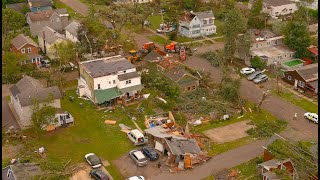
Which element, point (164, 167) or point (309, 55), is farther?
point (309, 55)

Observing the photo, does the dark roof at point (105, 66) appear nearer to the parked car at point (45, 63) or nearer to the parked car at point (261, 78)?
the parked car at point (45, 63)

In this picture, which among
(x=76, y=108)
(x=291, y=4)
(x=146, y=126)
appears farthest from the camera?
(x=291, y=4)

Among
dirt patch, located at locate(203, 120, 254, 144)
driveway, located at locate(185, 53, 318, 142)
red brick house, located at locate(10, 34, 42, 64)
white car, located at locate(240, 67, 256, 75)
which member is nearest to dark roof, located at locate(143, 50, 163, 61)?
driveway, located at locate(185, 53, 318, 142)

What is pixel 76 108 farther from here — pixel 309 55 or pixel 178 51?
pixel 309 55

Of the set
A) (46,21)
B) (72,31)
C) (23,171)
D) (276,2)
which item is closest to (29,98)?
(23,171)

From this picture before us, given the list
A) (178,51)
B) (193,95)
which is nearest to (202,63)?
(178,51)

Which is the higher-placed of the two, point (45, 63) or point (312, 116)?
point (45, 63)

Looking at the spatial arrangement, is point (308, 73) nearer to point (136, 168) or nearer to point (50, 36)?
point (136, 168)

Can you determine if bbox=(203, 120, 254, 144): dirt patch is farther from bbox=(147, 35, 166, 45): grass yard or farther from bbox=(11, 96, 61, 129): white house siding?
bbox=(147, 35, 166, 45): grass yard
